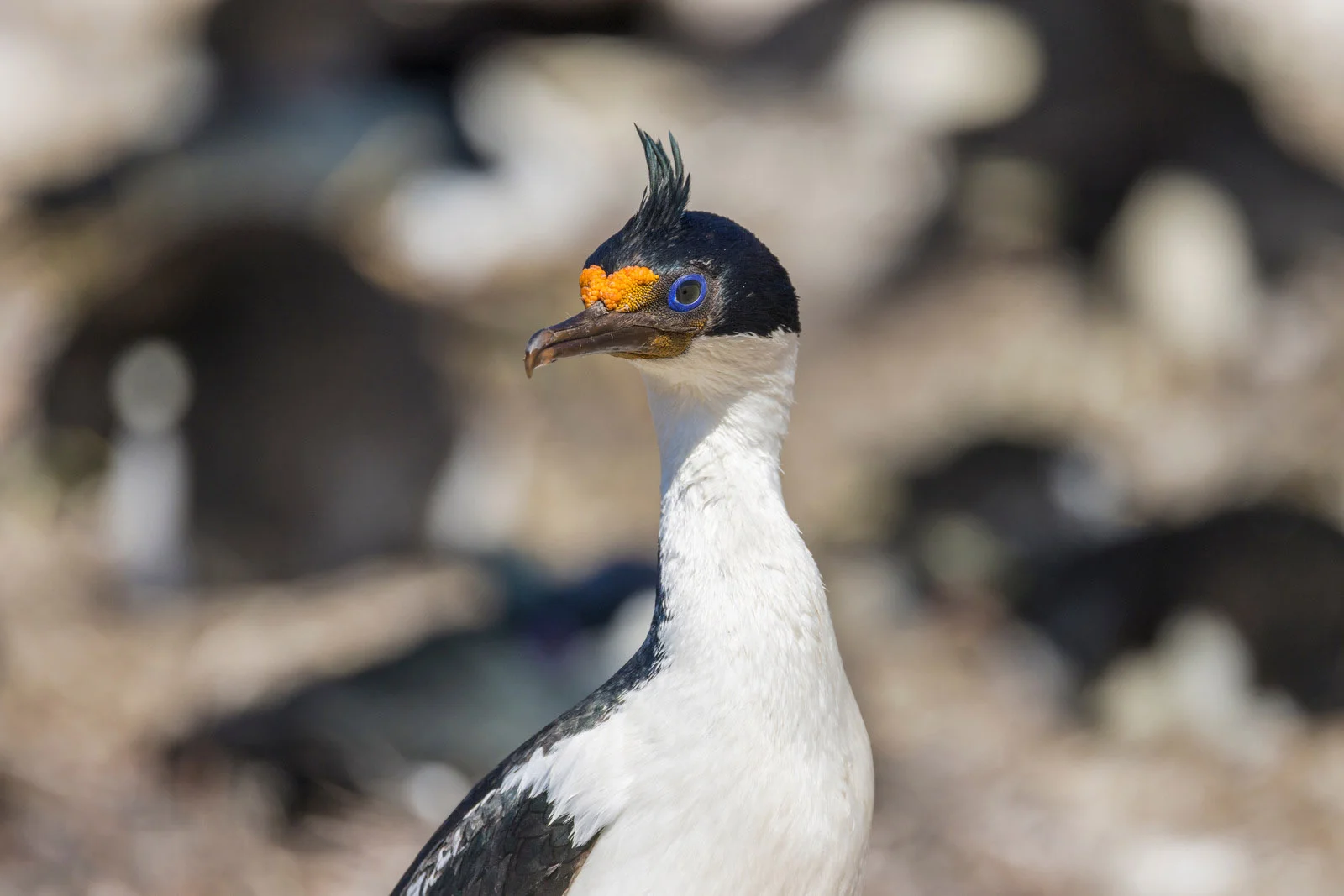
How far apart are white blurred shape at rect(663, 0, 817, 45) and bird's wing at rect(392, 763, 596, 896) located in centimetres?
629

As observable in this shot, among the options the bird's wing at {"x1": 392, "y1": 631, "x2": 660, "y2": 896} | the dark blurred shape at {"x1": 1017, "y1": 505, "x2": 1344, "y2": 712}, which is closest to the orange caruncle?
the bird's wing at {"x1": 392, "y1": 631, "x2": 660, "y2": 896}

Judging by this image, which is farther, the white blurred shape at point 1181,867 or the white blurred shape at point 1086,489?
the white blurred shape at point 1086,489

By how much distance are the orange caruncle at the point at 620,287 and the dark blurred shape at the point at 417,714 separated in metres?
2.56

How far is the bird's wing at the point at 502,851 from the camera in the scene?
6.50 ft

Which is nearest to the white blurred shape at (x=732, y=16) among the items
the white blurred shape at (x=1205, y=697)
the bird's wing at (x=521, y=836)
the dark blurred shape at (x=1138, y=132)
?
the dark blurred shape at (x=1138, y=132)

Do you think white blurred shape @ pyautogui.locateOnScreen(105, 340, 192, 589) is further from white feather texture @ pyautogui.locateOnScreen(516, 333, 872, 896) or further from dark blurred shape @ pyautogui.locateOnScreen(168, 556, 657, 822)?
white feather texture @ pyautogui.locateOnScreen(516, 333, 872, 896)

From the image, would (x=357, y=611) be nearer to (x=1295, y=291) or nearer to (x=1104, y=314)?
(x=1104, y=314)

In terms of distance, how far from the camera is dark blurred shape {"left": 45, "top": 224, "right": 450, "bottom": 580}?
21.5 ft

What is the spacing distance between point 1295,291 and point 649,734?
5941 millimetres

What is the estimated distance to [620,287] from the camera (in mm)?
1994

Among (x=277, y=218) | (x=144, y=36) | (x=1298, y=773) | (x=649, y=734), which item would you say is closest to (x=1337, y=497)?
(x=1298, y=773)

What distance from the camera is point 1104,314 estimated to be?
7199mm

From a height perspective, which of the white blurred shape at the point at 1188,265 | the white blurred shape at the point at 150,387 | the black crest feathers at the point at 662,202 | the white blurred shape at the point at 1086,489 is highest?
the white blurred shape at the point at 1188,265

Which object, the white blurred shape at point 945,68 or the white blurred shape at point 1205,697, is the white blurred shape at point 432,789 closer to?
the white blurred shape at point 1205,697
